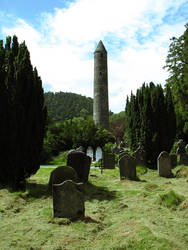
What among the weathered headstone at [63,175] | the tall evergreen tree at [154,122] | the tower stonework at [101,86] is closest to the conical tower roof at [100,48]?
the tower stonework at [101,86]

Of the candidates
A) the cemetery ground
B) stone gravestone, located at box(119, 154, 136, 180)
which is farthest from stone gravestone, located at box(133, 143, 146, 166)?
the cemetery ground

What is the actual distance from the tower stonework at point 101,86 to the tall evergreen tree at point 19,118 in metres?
22.1

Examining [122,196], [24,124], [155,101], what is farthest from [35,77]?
[155,101]

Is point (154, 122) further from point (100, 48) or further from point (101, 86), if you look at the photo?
point (100, 48)

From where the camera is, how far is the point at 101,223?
4281 millimetres

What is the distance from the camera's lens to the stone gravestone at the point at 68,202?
4.54 meters

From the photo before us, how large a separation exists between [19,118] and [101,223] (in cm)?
429

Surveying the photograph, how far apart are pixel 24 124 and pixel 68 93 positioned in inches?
4086

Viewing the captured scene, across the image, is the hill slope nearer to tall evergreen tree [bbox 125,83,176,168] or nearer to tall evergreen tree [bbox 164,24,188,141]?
tall evergreen tree [bbox 164,24,188,141]

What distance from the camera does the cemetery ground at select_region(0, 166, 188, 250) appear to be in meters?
3.33

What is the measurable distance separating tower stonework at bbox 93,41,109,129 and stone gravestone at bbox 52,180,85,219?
24788 millimetres

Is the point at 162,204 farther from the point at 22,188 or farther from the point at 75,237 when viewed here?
the point at 22,188

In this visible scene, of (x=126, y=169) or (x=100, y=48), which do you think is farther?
(x=100, y=48)

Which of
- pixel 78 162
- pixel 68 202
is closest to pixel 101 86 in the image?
pixel 78 162
